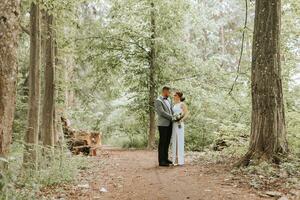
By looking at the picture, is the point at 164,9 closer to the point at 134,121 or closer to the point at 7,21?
the point at 134,121

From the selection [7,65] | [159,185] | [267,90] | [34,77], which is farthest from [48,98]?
[7,65]

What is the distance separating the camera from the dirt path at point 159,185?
21.3ft

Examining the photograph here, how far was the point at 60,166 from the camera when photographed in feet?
27.2

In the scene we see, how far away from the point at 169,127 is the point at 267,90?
3030mm

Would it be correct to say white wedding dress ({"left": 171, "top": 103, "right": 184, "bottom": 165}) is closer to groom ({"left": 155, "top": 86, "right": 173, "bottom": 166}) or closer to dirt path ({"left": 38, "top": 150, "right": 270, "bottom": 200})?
groom ({"left": 155, "top": 86, "right": 173, "bottom": 166})

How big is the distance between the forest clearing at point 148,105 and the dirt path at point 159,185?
0.02 meters

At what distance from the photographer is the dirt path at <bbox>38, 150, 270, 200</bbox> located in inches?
256

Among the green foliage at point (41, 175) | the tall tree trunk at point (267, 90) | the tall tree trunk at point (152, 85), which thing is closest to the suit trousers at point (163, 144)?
the green foliage at point (41, 175)

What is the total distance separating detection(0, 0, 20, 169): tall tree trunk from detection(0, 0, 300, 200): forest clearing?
1cm

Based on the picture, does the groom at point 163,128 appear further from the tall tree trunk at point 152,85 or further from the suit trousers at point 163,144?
the tall tree trunk at point 152,85

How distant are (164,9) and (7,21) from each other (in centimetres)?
1213

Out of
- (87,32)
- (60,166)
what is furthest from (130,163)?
(87,32)

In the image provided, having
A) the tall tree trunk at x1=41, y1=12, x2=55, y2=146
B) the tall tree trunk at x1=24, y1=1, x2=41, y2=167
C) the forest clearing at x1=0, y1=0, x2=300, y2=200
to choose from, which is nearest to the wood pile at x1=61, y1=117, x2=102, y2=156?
the forest clearing at x1=0, y1=0, x2=300, y2=200

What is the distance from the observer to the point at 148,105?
17.0 metres
